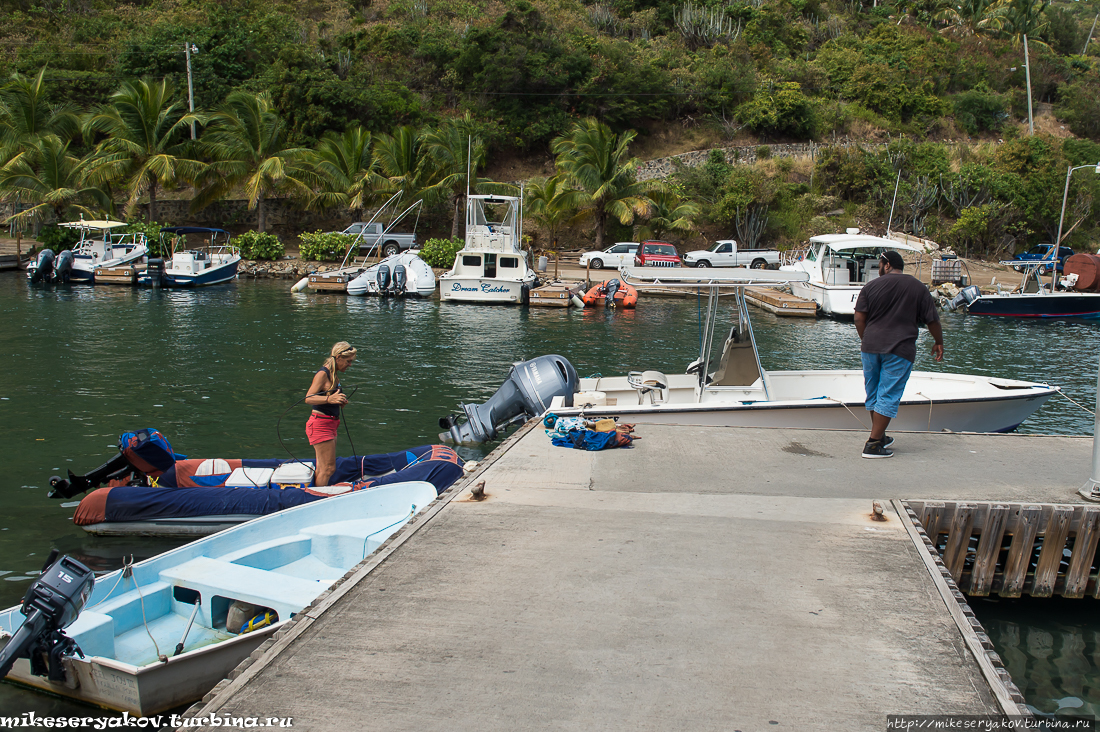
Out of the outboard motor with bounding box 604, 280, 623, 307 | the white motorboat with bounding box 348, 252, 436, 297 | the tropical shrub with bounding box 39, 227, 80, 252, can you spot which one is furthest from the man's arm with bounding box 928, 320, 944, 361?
the tropical shrub with bounding box 39, 227, 80, 252

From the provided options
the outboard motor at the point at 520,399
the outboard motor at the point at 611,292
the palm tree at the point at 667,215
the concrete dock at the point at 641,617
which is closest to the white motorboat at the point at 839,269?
the outboard motor at the point at 611,292

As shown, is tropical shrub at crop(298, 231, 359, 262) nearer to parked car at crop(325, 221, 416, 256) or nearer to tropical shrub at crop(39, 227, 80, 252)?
parked car at crop(325, 221, 416, 256)

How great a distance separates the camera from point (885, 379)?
7438mm

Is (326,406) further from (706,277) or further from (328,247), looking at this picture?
(328,247)

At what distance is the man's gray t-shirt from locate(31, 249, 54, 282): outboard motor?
34.1 m

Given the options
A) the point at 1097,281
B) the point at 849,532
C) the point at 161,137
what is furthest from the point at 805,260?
the point at 161,137

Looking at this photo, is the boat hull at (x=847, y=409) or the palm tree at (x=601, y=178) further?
the palm tree at (x=601, y=178)

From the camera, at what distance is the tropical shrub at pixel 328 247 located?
3791 cm

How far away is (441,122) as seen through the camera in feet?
161

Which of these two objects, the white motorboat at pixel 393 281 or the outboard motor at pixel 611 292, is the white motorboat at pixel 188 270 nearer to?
the white motorboat at pixel 393 281

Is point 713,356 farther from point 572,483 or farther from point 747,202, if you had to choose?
point 747,202

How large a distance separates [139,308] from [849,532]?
25.9 metres

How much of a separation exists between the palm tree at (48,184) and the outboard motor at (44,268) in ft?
19.2

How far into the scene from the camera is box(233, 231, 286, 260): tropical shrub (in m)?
38.5
